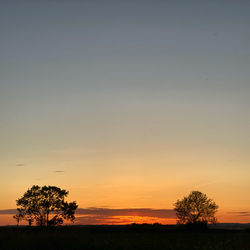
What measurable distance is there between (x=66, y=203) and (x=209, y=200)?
41879mm

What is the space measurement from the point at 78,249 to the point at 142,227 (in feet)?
157

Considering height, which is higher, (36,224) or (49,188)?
(49,188)

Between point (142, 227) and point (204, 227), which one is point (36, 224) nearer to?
point (142, 227)

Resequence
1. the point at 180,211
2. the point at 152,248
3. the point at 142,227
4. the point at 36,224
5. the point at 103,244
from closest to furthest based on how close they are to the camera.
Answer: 1. the point at 152,248
2. the point at 103,244
3. the point at 142,227
4. the point at 36,224
5. the point at 180,211

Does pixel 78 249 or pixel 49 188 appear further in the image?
pixel 49 188

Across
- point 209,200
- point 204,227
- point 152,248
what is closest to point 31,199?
point 204,227

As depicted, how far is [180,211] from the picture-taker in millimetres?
104625

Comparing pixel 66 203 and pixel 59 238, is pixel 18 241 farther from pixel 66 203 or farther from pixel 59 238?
pixel 66 203

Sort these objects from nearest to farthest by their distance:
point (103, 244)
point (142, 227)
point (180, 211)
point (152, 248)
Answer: point (152, 248) → point (103, 244) → point (142, 227) → point (180, 211)

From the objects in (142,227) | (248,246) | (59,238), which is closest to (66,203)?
(142,227)

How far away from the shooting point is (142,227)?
246 ft

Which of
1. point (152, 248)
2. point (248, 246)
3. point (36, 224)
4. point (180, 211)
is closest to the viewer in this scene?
point (248, 246)

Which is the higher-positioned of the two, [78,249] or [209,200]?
[209,200]

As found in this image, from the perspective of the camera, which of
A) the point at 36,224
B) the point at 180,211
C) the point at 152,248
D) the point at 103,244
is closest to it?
the point at 152,248
